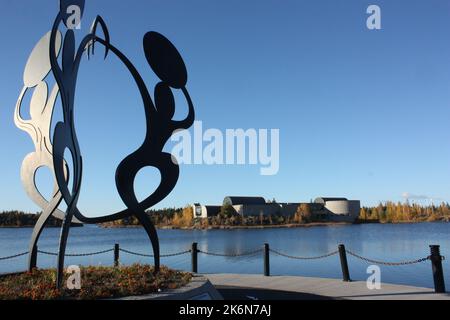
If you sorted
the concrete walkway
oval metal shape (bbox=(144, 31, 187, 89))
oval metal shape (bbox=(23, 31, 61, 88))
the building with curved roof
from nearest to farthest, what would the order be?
the concrete walkway → oval metal shape (bbox=(144, 31, 187, 89)) → oval metal shape (bbox=(23, 31, 61, 88)) → the building with curved roof

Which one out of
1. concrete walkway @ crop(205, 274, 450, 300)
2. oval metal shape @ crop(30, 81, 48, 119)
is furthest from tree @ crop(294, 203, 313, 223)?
oval metal shape @ crop(30, 81, 48, 119)

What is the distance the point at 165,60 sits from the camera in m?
9.31

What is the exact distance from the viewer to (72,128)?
800 cm

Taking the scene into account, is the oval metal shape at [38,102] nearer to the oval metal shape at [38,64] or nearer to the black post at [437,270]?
the oval metal shape at [38,64]

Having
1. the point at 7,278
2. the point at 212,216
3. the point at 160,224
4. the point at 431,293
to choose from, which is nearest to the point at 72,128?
the point at 7,278

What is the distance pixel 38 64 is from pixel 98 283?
5.12 m

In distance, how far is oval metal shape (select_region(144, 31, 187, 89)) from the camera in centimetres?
920

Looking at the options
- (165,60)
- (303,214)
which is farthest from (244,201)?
(165,60)

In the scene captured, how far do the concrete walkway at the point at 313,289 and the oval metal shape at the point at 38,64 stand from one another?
6.21 m

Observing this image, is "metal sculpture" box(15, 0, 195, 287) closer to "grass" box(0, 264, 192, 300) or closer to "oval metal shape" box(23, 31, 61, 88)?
"oval metal shape" box(23, 31, 61, 88)

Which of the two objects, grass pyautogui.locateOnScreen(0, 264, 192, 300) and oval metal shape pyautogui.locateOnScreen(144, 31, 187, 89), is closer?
grass pyautogui.locateOnScreen(0, 264, 192, 300)

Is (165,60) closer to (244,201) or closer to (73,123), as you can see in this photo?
(73,123)

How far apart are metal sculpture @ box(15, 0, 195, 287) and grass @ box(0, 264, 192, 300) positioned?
0.48 metres

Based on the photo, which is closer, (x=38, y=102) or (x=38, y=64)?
(x=38, y=102)
